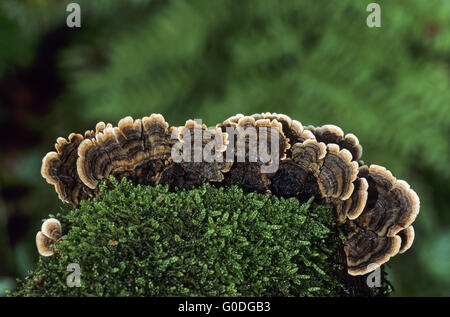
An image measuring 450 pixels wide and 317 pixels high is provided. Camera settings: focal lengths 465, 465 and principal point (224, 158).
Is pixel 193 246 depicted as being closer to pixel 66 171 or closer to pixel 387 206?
pixel 66 171

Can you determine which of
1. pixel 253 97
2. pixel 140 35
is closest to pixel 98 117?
pixel 140 35

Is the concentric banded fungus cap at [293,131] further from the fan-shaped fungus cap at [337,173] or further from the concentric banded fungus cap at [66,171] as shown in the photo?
the concentric banded fungus cap at [66,171]

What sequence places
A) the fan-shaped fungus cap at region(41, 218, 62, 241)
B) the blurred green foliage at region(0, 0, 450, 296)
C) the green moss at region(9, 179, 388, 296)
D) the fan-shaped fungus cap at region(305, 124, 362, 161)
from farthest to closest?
the blurred green foliage at region(0, 0, 450, 296) < the fan-shaped fungus cap at region(305, 124, 362, 161) < the fan-shaped fungus cap at region(41, 218, 62, 241) < the green moss at region(9, 179, 388, 296)

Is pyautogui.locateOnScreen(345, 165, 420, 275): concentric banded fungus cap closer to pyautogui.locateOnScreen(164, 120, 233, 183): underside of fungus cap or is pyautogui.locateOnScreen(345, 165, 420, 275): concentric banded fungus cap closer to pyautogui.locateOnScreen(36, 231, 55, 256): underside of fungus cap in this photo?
pyautogui.locateOnScreen(164, 120, 233, 183): underside of fungus cap

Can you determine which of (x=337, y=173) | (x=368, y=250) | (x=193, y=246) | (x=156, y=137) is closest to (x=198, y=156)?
(x=156, y=137)

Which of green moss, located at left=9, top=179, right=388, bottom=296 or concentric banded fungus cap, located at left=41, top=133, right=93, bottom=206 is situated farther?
concentric banded fungus cap, located at left=41, top=133, right=93, bottom=206

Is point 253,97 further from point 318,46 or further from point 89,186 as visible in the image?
point 89,186

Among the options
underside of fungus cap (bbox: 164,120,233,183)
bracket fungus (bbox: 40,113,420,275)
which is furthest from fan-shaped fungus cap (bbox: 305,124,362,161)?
underside of fungus cap (bbox: 164,120,233,183)

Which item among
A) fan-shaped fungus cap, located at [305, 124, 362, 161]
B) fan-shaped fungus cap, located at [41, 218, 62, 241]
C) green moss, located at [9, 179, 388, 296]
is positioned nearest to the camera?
green moss, located at [9, 179, 388, 296]
